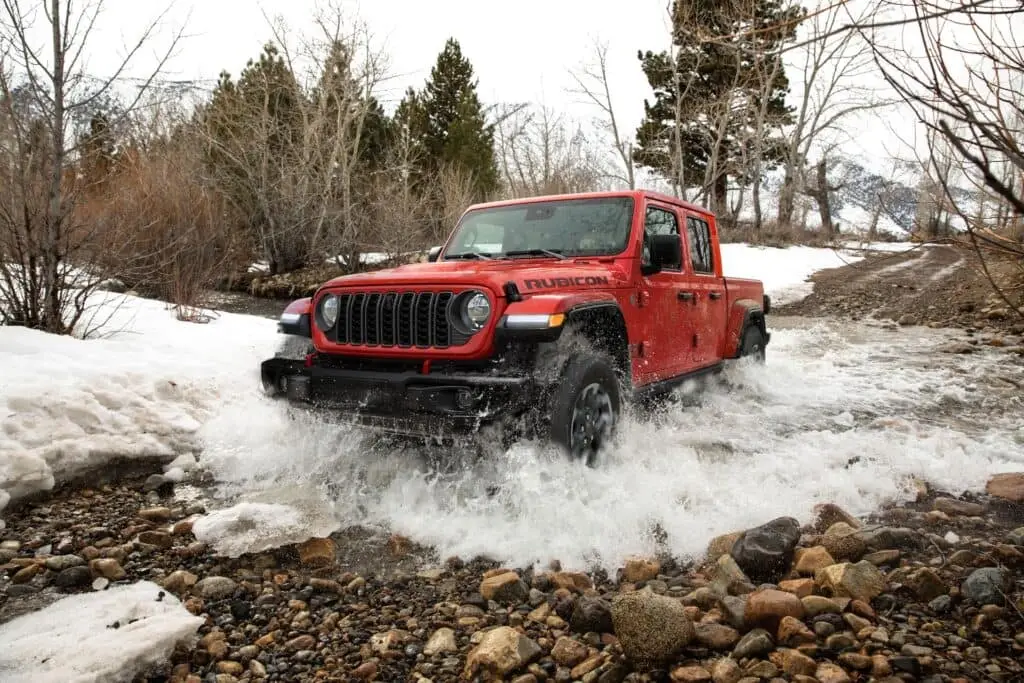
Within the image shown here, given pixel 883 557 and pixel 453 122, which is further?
pixel 453 122

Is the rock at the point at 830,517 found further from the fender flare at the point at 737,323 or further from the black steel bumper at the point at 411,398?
the fender flare at the point at 737,323

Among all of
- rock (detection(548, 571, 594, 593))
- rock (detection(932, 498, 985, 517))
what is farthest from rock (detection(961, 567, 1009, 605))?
rock (detection(548, 571, 594, 593))

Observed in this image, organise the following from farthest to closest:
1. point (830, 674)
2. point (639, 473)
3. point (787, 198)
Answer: point (787, 198), point (639, 473), point (830, 674)

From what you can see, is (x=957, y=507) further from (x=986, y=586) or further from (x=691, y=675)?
(x=691, y=675)

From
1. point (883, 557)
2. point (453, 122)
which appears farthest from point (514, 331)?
point (453, 122)

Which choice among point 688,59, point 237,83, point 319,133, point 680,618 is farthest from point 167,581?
point 688,59

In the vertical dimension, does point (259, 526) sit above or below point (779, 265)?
below

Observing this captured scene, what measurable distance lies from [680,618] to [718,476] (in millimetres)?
1776

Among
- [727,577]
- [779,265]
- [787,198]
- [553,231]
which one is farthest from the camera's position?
[787,198]

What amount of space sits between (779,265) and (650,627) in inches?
831

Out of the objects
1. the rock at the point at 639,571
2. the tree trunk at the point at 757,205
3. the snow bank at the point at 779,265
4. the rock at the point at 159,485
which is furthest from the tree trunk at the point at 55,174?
A: the tree trunk at the point at 757,205

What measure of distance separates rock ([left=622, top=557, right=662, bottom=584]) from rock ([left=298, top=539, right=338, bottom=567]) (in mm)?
1410

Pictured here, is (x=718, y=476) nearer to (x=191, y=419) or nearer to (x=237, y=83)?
(x=191, y=419)

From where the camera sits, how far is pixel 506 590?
111 inches
